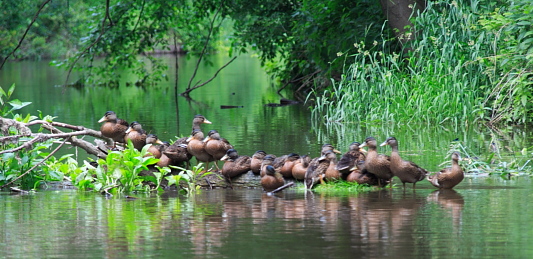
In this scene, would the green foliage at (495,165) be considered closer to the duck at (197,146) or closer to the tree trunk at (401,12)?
the duck at (197,146)

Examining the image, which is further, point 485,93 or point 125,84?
point 125,84

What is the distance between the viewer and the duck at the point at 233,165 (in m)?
9.38

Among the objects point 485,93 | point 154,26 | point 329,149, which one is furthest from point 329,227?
point 154,26

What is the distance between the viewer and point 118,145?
10391mm

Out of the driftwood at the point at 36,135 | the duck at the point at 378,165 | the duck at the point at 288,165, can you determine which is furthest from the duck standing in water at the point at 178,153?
the duck at the point at 378,165

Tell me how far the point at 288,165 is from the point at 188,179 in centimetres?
115

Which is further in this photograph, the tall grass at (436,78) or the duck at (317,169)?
the tall grass at (436,78)

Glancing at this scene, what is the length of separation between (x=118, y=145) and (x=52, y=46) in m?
53.1

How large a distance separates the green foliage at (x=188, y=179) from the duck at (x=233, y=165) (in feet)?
0.77

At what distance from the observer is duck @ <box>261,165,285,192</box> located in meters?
8.95

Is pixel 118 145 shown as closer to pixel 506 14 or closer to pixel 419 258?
pixel 419 258

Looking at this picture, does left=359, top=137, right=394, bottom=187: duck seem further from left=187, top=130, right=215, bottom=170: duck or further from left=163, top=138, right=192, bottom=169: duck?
left=163, top=138, right=192, bottom=169: duck

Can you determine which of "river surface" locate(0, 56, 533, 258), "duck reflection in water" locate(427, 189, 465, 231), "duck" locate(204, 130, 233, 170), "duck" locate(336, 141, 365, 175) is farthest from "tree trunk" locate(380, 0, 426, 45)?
"duck reflection in water" locate(427, 189, 465, 231)

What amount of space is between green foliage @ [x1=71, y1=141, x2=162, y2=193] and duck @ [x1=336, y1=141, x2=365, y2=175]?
2000 millimetres
